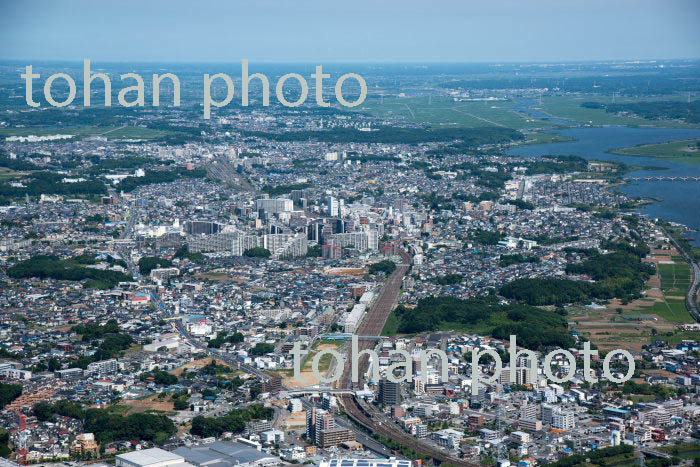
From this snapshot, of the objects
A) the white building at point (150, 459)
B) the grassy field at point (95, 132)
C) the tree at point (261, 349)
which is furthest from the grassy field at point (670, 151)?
the white building at point (150, 459)

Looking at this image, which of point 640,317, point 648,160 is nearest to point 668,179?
point 648,160

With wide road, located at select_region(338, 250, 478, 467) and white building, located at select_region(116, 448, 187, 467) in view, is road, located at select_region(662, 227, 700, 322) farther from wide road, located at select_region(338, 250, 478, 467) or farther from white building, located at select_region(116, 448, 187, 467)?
white building, located at select_region(116, 448, 187, 467)

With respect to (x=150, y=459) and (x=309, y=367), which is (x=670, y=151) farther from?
(x=150, y=459)

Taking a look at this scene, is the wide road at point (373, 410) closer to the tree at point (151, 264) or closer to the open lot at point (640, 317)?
the open lot at point (640, 317)

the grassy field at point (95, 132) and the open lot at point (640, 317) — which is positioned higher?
the grassy field at point (95, 132)

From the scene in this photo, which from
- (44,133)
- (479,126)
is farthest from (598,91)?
(44,133)

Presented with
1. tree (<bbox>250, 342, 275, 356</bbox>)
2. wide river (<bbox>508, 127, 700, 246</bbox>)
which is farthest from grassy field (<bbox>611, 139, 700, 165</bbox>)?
tree (<bbox>250, 342, 275, 356</bbox>)

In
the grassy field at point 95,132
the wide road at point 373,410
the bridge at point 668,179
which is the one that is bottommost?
the wide road at point 373,410

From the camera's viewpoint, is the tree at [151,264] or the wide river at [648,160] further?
the wide river at [648,160]
